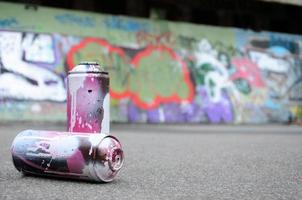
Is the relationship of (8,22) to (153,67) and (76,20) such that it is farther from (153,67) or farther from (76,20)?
(153,67)

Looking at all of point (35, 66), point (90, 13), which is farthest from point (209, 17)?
point (35, 66)

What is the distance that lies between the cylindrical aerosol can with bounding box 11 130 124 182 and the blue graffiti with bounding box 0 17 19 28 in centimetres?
1053

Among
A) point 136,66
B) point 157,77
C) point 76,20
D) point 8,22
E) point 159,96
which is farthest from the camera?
point 157,77

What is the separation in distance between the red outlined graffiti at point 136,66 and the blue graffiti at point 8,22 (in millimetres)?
1741

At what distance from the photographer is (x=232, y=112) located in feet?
62.4

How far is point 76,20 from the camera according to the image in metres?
16.3

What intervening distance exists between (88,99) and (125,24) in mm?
12104

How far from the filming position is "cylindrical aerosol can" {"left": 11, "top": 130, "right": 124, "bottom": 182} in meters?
4.84

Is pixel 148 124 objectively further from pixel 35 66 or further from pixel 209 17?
pixel 209 17

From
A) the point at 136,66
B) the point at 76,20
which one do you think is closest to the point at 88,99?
the point at 76,20

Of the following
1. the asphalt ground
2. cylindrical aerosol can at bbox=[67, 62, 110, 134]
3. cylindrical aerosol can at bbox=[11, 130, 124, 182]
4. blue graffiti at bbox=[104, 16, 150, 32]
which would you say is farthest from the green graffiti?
cylindrical aerosol can at bbox=[11, 130, 124, 182]

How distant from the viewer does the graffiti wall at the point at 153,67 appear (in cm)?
1520

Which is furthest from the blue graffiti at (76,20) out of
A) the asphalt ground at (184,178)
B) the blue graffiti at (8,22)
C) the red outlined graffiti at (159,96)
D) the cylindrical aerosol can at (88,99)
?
the cylindrical aerosol can at (88,99)

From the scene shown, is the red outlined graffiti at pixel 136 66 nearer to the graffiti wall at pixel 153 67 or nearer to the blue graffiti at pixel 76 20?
the graffiti wall at pixel 153 67
